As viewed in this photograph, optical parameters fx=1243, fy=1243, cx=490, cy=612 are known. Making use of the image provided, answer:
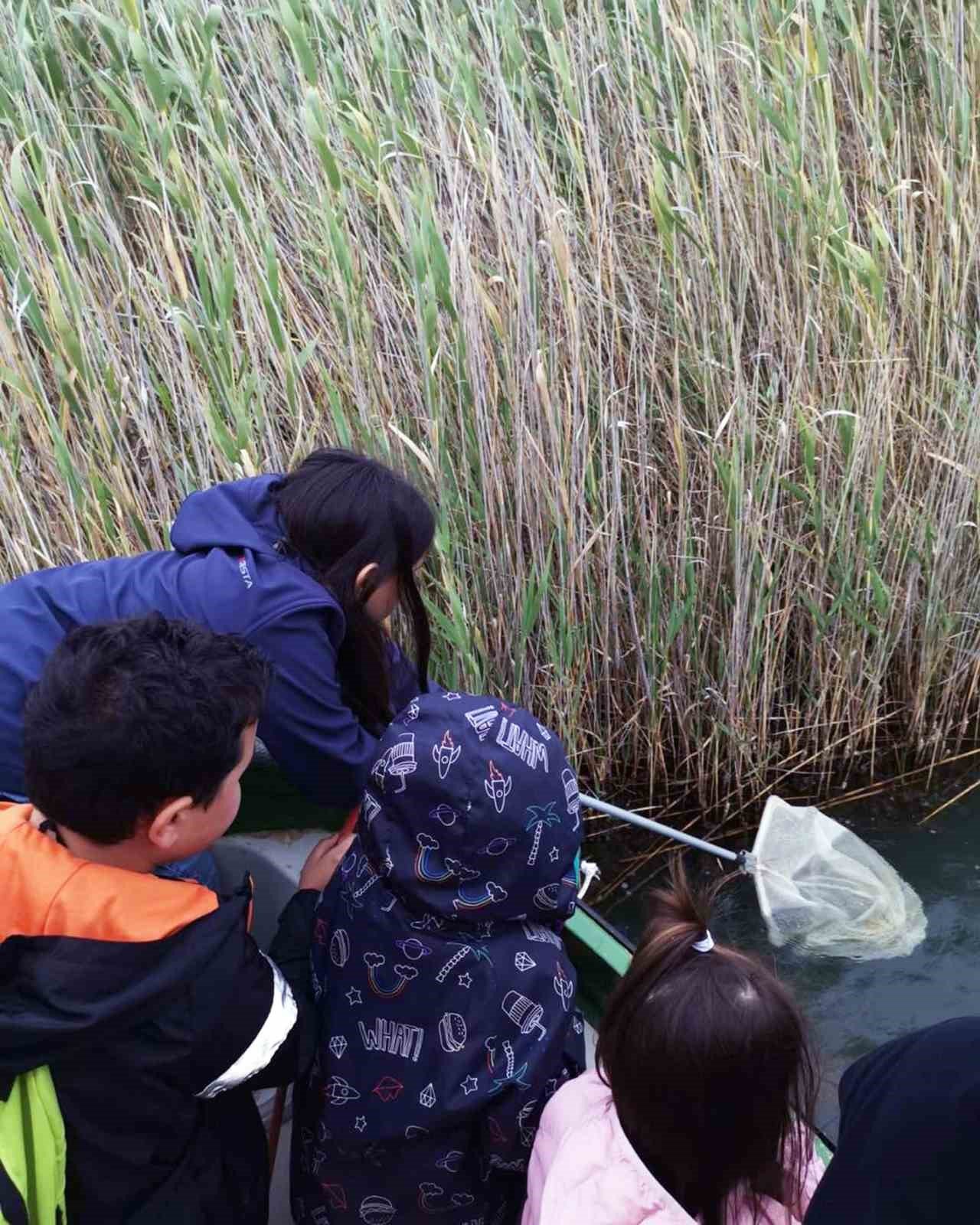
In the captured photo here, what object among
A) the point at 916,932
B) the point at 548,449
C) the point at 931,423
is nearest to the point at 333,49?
the point at 548,449

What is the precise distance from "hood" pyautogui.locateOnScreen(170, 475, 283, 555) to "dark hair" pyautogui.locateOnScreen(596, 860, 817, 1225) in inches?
25.9

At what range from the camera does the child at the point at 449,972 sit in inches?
43.8

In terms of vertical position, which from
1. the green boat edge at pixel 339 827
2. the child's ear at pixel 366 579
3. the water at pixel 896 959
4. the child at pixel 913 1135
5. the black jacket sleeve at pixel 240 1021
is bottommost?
the water at pixel 896 959

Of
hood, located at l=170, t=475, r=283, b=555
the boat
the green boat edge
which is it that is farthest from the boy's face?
the green boat edge

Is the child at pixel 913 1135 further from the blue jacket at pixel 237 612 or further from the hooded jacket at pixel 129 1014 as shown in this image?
the blue jacket at pixel 237 612

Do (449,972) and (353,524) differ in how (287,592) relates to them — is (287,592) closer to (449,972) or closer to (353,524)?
(353,524)

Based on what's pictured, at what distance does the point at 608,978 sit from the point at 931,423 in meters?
1.55

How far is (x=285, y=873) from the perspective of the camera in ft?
5.65

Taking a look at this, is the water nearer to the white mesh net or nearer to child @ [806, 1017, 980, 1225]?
the white mesh net

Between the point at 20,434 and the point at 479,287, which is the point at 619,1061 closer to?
the point at 479,287

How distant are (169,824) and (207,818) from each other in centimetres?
4

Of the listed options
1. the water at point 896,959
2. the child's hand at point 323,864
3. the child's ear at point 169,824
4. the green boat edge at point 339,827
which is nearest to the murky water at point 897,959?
the water at point 896,959

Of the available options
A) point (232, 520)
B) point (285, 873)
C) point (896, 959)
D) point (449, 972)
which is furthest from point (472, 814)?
point (896, 959)

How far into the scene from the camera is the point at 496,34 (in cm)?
253
